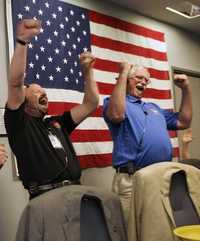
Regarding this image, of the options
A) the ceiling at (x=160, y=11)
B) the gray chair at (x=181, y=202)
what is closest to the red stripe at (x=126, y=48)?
the ceiling at (x=160, y=11)

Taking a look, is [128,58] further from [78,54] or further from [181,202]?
[181,202]

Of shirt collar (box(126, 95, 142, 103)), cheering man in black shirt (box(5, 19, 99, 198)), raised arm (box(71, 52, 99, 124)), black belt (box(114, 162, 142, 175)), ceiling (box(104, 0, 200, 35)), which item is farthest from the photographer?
ceiling (box(104, 0, 200, 35))

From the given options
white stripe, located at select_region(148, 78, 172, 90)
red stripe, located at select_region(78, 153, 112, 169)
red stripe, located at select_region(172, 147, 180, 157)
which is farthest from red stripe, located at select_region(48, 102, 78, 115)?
red stripe, located at select_region(172, 147, 180, 157)

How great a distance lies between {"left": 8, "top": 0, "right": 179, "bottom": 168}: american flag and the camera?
2990 mm

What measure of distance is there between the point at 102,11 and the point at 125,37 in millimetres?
369

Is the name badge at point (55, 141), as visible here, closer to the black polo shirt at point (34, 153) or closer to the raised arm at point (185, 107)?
the black polo shirt at point (34, 153)

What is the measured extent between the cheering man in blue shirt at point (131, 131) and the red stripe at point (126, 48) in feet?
2.86

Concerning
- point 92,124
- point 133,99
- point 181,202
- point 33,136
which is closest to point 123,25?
point 92,124

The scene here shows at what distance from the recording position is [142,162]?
255 centimetres

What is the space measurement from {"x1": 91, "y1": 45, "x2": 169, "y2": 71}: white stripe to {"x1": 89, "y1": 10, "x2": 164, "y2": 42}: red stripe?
259mm

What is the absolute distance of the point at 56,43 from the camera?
10.3 feet

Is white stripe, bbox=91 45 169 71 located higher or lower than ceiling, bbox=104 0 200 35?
lower

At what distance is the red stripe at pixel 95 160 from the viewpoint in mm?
3221

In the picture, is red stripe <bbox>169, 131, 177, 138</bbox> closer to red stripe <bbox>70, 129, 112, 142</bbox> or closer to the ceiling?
red stripe <bbox>70, 129, 112, 142</bbox>
